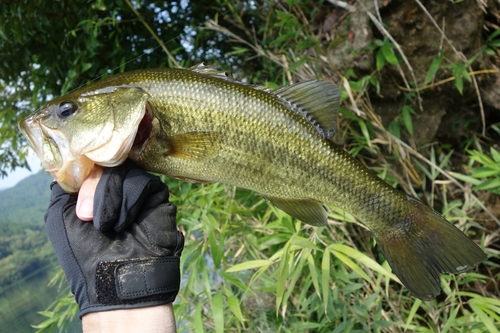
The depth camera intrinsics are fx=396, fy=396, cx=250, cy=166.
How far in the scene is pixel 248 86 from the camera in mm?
1446

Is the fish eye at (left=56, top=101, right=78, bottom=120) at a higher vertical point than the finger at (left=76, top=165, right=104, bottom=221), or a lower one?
higher

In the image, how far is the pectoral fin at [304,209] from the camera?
152 cm

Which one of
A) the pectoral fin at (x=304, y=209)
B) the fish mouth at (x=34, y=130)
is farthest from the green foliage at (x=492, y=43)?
the fish mouth at (x=34, y=130)

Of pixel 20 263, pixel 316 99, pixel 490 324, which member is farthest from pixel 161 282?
pixel 20 263

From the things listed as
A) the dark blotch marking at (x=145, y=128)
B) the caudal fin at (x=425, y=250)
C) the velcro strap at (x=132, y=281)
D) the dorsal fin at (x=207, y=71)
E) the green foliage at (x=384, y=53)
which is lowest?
the caudal fin at (x=425, y=250)

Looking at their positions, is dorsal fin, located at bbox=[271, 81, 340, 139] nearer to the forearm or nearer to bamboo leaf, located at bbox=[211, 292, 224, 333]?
the forearm

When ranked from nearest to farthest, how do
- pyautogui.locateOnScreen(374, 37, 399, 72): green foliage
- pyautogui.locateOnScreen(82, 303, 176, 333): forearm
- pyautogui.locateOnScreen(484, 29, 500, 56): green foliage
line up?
pyautogui.locateOnScreen(82, 303, 176, 333): forearm < pyautogui.locateOnScreen(374, 37, 399, 72): green foliage < pyautogui.locateOnScreen(484, 29, 500, 56): green foliage

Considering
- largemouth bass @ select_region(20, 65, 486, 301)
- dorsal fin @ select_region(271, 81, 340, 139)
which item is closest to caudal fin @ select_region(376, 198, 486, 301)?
largemouth bass @ select_region(20, 65, 486, 301)

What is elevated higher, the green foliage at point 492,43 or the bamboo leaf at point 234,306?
the green foliage at point 492,43

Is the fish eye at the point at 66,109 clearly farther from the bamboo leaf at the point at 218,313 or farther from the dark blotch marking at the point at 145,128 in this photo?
the bamboo leaf at the point at 218,313

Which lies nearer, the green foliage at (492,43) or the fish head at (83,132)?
the fish head at (83,132)

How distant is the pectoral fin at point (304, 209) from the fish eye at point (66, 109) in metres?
0.78

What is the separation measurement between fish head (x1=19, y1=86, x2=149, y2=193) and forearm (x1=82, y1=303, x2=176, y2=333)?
44 centimetres

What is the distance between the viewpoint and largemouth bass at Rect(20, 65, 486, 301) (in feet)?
4.41
